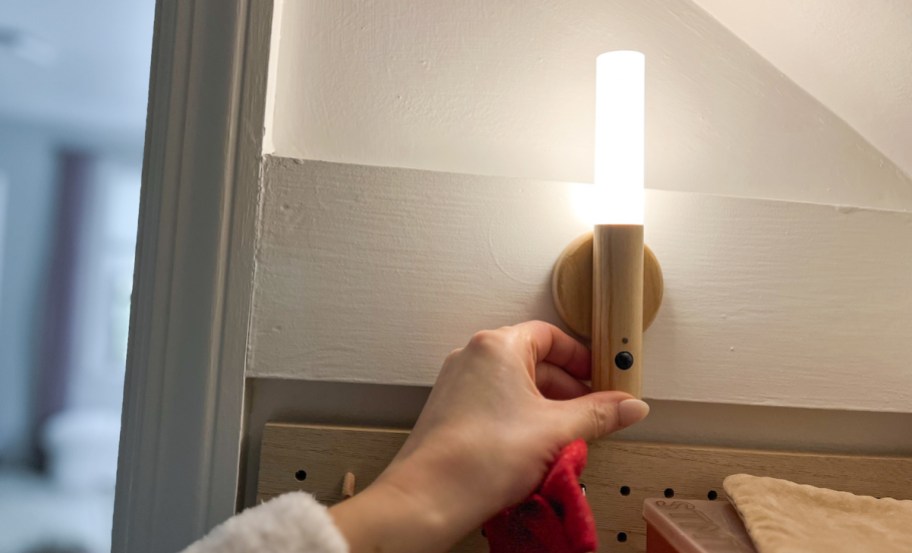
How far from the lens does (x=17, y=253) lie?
2.79 feet

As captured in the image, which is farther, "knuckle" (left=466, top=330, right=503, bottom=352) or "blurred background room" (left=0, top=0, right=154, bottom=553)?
"blurred background room" (left=0, top=0, right=154, bottom=553)

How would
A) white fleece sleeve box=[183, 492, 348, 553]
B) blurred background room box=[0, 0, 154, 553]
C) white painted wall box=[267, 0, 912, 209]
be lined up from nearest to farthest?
white fleece sleeve box=[183, 492, 348, 553]
white painted wall box=[267, 0, 912, 209]
blurred background room box=[0, 0, 154, 553]

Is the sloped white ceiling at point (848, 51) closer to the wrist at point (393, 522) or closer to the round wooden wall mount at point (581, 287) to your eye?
the round wooden wall mount at point (581, 287)

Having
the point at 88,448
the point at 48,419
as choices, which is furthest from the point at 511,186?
the point at 48,419

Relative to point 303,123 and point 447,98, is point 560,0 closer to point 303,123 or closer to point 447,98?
point 447,98

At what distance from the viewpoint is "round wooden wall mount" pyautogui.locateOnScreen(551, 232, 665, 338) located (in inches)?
21.8

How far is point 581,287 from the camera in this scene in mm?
555

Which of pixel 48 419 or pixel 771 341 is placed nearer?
pixel 771 341

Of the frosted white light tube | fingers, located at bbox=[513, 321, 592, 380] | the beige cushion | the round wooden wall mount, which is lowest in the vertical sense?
the beige cushion

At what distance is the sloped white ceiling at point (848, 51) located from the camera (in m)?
0.58

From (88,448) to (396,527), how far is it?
57 cm

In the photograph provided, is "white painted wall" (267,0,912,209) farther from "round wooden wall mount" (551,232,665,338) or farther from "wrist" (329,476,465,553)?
"wrist" (329,476,465,553)

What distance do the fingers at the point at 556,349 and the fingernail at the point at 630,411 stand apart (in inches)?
2.6

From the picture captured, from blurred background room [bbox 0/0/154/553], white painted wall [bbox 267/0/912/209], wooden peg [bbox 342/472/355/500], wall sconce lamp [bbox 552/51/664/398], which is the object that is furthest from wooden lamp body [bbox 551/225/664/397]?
blurred background room [bbox 0/0/154/553]
